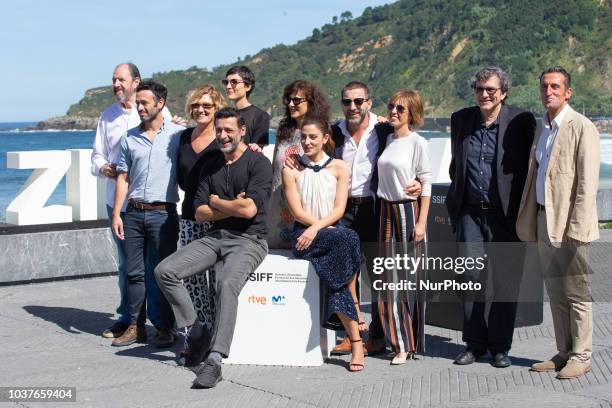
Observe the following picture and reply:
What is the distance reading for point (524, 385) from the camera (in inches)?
233

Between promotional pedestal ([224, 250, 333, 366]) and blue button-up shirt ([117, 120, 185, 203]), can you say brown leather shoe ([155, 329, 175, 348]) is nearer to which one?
promotional pedestal ([224, 250, 333, 366])

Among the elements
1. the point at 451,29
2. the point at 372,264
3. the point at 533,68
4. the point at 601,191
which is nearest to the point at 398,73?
the point at 451,29

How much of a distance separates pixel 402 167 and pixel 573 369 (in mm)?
1707

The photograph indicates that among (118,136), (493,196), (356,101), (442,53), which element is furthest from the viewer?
(442,53)

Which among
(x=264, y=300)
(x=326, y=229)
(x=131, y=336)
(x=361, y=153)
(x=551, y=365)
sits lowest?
(x=131, y=336)

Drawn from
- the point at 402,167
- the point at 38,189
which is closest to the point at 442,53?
the point at 38,189

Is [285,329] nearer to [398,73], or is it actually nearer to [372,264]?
[372,264]

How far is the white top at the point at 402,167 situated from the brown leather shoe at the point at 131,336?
216 centimetres

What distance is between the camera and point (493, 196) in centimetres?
638

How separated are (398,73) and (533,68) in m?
23.9

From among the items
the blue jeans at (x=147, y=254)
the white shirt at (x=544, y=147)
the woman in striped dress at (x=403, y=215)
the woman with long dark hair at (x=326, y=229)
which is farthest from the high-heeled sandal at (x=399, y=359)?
the blue jeans at (x=147, y=254)

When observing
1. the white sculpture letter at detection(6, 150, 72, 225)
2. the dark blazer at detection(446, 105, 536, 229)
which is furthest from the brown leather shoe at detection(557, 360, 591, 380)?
the white sculpture letter at detection(6, 150, 72, 225)

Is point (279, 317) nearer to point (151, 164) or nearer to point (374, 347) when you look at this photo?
point (374, 347)

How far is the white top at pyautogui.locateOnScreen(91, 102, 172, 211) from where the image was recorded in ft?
24.8
